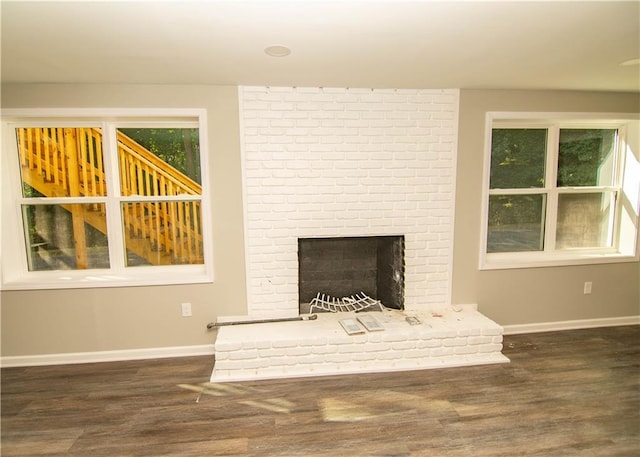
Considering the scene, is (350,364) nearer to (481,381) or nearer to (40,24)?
(481,381)

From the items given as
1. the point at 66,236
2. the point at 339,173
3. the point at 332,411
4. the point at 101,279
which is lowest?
the point at 332,411

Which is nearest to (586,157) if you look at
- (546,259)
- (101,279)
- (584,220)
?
(584,220)

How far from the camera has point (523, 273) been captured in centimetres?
319

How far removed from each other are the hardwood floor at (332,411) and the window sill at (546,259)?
0.79m

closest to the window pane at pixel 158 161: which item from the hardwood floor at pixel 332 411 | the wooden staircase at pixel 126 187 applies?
the wooden staircase at pixel 126 187

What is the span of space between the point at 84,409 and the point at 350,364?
5.94ft

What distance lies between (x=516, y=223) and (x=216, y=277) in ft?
9.38

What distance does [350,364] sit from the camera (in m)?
2.61

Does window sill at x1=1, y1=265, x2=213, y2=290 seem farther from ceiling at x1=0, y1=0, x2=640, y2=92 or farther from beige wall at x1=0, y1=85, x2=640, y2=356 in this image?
ceiling at x1=0, y1=0, x2=640, y2=92

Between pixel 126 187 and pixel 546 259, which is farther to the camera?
pixel 546 259

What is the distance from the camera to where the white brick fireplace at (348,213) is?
2.61 metres

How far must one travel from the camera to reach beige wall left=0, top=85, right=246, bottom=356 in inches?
104

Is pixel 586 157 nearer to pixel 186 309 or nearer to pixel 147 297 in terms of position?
pixel 186 309

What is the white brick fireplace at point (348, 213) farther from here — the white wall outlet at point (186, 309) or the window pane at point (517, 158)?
the window pane at point (517, 158)
